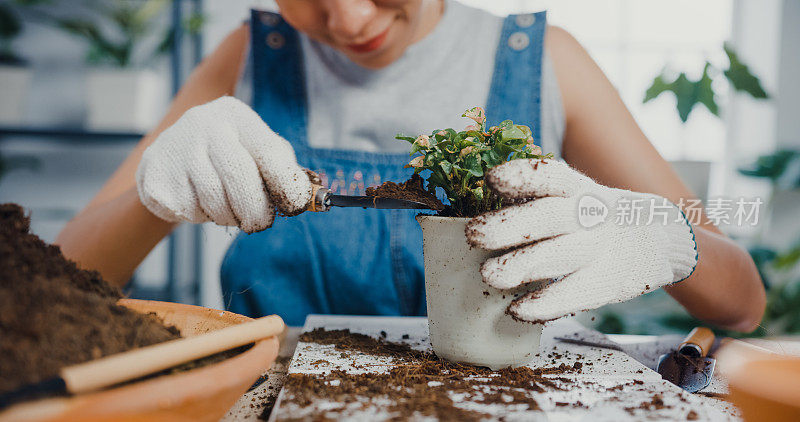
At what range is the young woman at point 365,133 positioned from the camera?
0.84m

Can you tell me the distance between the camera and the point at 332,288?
3.35 ft

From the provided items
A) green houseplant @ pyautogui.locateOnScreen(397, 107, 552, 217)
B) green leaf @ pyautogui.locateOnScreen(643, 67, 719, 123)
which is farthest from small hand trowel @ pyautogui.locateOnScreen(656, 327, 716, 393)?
green leaf @ pyautogui.locateOnScreen(643, 67, 719, 123)

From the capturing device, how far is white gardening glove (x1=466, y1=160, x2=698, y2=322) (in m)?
0.51

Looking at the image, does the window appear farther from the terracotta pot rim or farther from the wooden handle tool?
the wooden handle tool

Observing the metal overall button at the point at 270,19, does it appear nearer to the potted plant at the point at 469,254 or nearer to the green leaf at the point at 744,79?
the potted plant at the point at 469,254

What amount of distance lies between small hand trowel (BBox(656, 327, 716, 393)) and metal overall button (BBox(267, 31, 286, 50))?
0.90 m

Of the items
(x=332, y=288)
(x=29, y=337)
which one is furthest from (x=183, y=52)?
(x=29, y=337)

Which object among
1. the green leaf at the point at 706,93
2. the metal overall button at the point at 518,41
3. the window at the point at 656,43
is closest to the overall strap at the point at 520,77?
the metal overall button at the point at 518,41

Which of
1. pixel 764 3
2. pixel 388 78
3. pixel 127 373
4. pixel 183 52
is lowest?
pixel 127 373

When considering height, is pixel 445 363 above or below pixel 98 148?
below

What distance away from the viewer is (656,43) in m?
2.62

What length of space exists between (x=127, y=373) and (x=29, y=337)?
→ 0.07m

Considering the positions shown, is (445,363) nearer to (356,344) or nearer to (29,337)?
(356,344)

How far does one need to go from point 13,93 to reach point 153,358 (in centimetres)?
202
